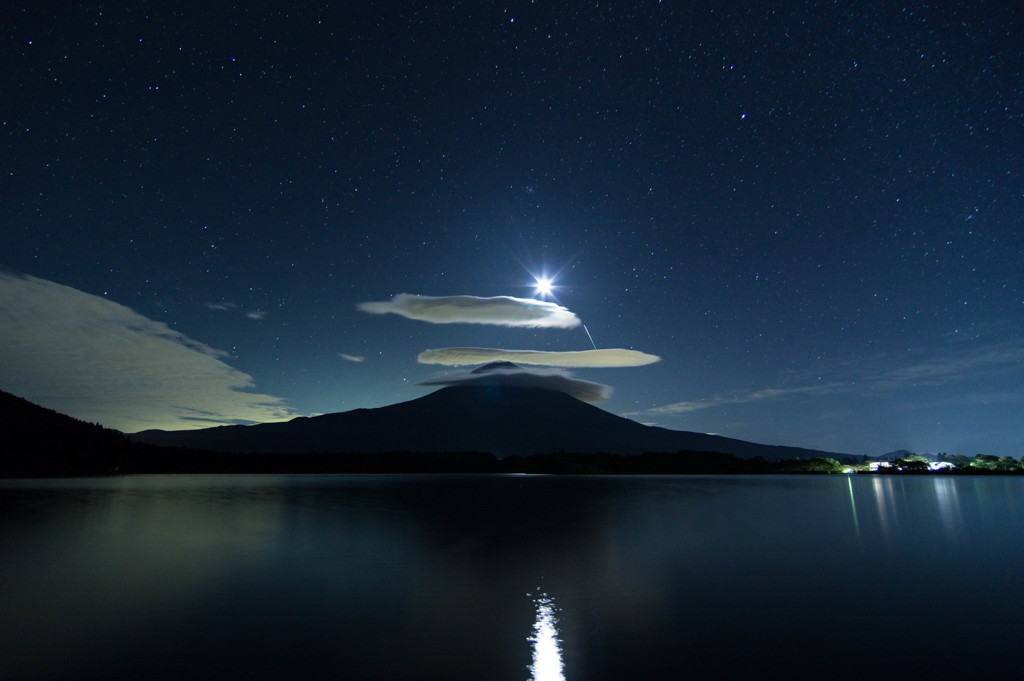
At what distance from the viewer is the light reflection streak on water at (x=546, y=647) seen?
12.0 meters

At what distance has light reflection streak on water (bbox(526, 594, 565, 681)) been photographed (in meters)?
12.0

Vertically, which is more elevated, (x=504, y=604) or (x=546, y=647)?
(x=504, y=604)

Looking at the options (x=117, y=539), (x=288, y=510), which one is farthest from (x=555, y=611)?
(x=288, y=510)

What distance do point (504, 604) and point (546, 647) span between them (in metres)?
4.35

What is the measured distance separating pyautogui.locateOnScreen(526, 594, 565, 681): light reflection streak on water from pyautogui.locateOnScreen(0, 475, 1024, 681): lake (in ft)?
0.24

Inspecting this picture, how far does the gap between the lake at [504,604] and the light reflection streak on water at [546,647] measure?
72mm

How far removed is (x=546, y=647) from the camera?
13.6 meters

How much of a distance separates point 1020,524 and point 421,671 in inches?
2252

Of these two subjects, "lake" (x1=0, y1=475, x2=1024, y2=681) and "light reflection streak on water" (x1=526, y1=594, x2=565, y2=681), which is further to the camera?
"lake" (x1=0, y1=475, x2=1024, y2=681)

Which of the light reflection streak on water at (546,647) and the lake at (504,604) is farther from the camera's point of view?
the lake at (504,604)

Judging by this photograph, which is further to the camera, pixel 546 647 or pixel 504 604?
pixel 504 604

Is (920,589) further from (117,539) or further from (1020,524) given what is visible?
(117,539)

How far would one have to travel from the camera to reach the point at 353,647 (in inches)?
551

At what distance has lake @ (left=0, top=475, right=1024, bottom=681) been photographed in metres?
12.9
